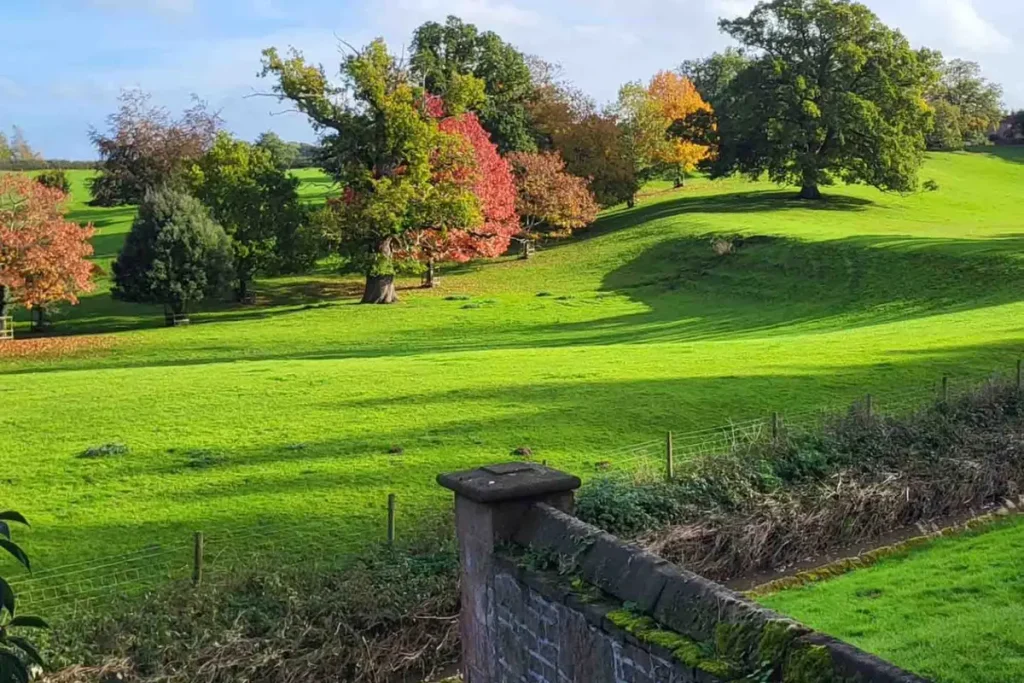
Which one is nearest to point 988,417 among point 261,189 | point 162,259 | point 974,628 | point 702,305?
point 974,628

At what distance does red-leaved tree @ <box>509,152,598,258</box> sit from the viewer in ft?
184

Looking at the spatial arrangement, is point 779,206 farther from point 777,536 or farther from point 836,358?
point 777,536

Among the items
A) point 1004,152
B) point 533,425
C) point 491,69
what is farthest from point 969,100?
point 533,425

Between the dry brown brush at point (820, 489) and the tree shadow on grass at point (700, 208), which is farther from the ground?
the tree shadow on grass at point (700, 208)

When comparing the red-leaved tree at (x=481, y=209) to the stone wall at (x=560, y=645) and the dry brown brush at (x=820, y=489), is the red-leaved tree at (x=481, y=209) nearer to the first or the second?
the dry brown brush at (x=820, y=489)

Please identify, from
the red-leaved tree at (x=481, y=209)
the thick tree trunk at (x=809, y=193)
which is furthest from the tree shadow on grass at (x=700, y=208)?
the red-leaved tree at (x=481, y=209)

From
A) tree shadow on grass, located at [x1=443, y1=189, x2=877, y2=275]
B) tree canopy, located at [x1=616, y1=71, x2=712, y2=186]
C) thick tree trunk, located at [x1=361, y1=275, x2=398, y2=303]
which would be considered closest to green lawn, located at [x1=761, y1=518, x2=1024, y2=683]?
thick tree trunk, located at [x1=361, y1=275, x2=398, y2=303]

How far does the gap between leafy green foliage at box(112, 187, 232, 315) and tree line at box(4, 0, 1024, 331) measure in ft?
0.28

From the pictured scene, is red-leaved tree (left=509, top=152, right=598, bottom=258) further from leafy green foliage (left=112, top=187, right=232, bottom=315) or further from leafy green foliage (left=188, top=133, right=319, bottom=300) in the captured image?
leafy green foliage (left=112, top=187, right=232, bottom=315)

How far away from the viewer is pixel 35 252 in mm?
39969

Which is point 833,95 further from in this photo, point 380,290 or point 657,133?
point 380,290

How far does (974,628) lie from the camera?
896cm

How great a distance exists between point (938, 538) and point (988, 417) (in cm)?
348

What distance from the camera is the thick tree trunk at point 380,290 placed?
45.0 m
